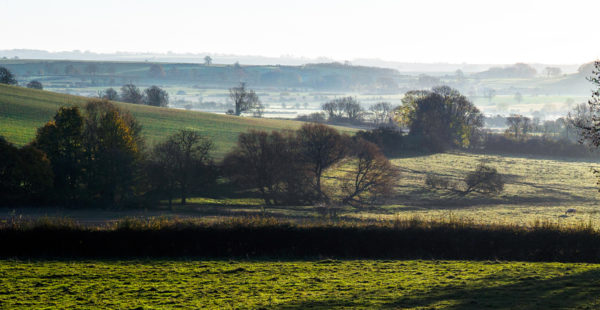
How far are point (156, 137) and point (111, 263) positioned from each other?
53169 millimetres

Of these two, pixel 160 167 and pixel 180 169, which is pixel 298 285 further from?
pixel 160 167

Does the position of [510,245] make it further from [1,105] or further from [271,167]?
[1,105]

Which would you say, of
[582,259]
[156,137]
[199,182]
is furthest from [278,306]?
[156,137]

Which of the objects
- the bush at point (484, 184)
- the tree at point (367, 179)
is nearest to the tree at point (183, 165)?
the tree at point (367, 179)

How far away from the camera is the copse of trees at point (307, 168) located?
52244 mm

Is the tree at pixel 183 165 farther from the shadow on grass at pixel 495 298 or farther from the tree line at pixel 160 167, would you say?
the shadow on grass at pixel 495 298

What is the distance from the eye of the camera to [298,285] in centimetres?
1867

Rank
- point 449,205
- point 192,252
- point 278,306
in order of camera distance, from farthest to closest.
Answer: point 449,205 < point 192,252 < point 278,306

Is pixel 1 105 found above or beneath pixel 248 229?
above

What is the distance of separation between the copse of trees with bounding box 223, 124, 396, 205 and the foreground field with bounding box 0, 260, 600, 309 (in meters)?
28.9

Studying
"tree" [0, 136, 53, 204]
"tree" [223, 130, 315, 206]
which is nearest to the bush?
"tree" [223, 130, 315, 206]

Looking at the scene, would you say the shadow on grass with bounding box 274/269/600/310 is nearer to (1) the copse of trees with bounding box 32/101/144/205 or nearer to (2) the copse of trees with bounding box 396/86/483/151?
(1) the copse of trees with bounding box 32/101/144/205

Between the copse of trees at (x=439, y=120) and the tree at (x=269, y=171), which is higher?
the copse of trees at (x=439, y=120)

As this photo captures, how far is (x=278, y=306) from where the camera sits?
1563 centimetres
